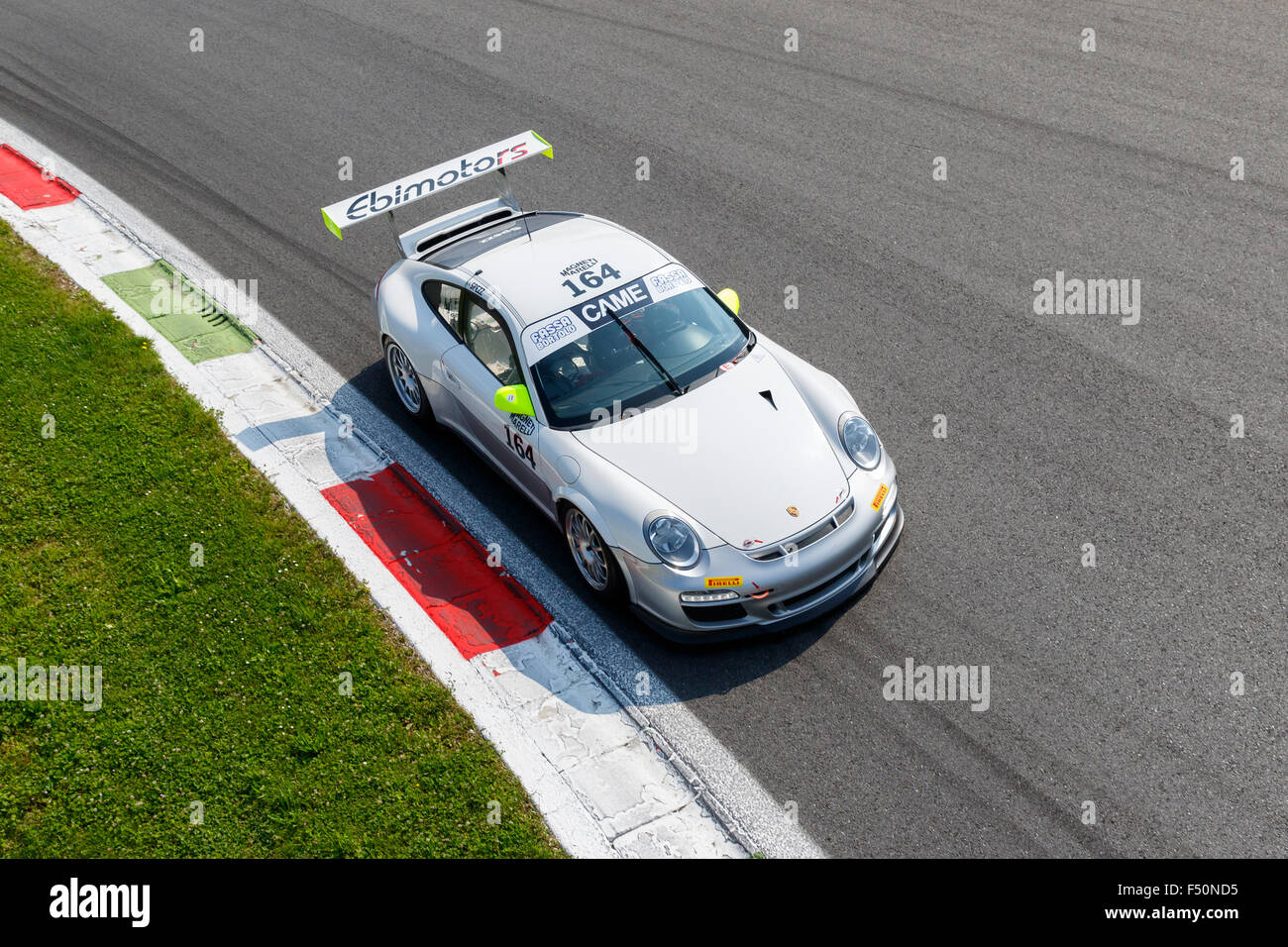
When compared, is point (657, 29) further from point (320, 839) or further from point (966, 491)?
point (320, 839)

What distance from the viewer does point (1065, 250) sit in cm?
900

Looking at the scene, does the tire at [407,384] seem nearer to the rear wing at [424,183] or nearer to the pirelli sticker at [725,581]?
the rear wing at [424,183]

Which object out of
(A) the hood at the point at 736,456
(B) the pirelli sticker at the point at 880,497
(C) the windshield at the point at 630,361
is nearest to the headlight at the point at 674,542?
(A) the hood at the point at 736,456

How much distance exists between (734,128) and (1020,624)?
736 cm

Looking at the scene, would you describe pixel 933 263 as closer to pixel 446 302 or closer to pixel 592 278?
pixel 592 278

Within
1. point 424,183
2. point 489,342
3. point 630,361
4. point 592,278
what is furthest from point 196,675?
point 424,183

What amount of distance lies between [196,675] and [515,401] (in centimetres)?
246

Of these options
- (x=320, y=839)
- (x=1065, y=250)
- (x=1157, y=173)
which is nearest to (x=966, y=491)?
(x=1065, y=250)

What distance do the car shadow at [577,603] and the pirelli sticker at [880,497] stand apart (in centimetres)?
45

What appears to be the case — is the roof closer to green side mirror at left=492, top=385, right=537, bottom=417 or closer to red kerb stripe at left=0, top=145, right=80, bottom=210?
green side mirror at left=492, top=385, right=537, bottom=417

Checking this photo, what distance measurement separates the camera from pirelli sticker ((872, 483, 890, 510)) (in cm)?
598

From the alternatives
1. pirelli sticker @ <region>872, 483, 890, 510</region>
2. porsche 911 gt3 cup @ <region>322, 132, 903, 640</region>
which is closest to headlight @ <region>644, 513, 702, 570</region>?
porsche 911 gt3 cup @ <region>322, 132, 903, 640</region>

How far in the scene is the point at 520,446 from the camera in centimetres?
653
